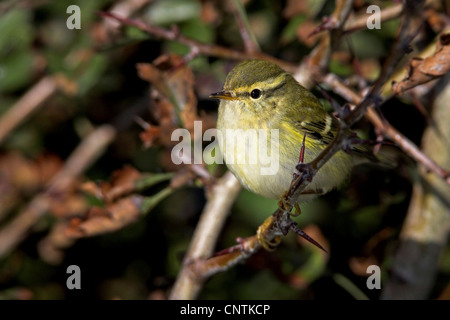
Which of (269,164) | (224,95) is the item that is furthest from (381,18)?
(269,164)

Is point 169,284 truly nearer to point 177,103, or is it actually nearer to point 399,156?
point 177,103

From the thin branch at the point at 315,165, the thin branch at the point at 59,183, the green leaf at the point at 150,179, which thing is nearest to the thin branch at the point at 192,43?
the green leaf at the point at 150,179

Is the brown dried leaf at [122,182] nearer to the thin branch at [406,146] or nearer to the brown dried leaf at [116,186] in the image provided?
the brown dried leaf at [116,186]

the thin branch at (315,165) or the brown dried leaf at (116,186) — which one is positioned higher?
the brown dried leaf at (116,186)

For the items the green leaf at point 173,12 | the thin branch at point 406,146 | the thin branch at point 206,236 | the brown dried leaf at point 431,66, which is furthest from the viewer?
the green leaf at point 173,12

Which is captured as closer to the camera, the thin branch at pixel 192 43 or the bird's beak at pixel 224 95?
the bird's beak at pixel 224 95

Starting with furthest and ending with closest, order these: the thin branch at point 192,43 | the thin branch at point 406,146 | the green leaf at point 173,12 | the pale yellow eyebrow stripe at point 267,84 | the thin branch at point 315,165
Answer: the green leaf at point 173,12
the thin branch at point 192,43
the pale yellow eyebrow stripe at point 267,84
the thin branch at point 406,146
the thin branch at point 315,165

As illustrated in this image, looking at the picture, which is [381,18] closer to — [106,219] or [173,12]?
[173,12]

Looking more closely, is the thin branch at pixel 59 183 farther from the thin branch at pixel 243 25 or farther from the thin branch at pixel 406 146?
the thin branch at pixel 406 146

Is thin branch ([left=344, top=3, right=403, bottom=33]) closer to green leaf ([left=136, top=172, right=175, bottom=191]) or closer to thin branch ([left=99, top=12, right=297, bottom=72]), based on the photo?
thin branch ([left=99, top=12, right=297, bottom=72])

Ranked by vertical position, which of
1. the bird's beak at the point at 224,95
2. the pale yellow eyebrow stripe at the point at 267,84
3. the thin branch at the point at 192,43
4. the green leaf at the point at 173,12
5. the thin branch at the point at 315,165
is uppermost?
the green leaf at the point at 173,12
